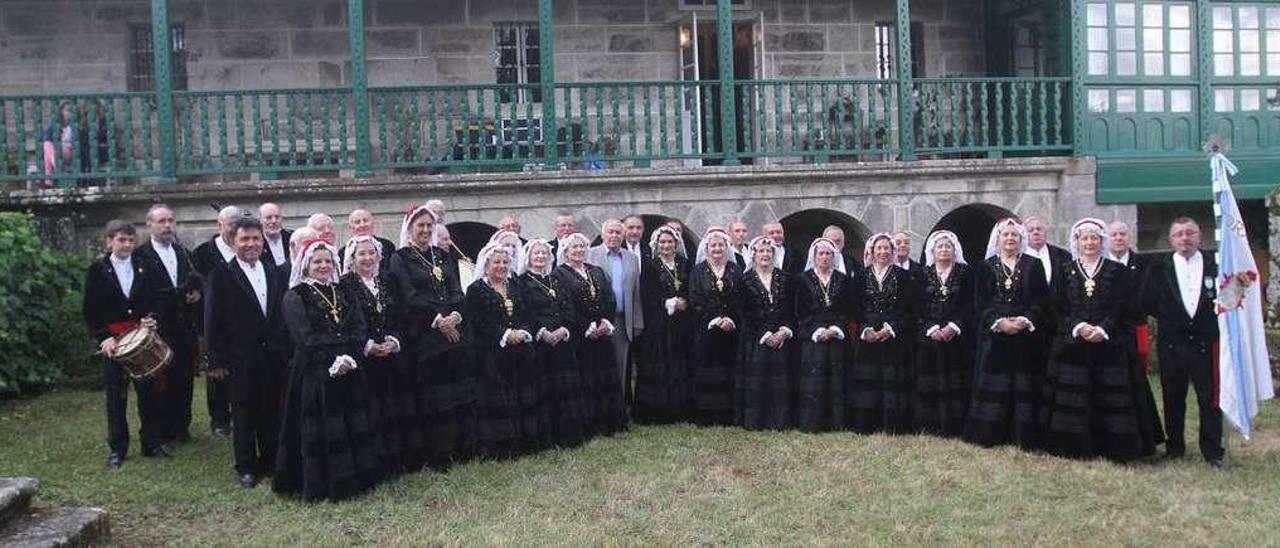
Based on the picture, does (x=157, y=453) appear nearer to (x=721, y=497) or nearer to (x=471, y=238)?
(x=721, y=497)

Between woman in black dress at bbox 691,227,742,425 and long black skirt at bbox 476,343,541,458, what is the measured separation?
1450mm

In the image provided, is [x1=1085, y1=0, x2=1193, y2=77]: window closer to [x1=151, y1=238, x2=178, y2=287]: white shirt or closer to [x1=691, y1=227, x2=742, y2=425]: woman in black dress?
[x1=691, y1=227, x2=742, y2=425]: woman in black dress

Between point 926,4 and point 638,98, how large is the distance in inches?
164

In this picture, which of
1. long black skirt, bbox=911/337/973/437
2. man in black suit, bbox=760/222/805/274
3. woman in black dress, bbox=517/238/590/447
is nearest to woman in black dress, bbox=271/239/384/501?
woman in black dress, bbox=517/238/590/447

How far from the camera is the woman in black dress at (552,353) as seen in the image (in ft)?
26.6

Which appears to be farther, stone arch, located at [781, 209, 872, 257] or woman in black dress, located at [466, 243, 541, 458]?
stone arch, located at [781, 209, 872, 257]

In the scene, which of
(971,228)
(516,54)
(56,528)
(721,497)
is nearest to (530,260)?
(721,497)

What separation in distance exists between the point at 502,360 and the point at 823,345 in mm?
2397

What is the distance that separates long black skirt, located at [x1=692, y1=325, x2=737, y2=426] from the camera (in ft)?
29.3

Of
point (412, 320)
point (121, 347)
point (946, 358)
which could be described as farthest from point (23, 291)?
point (946, 358)

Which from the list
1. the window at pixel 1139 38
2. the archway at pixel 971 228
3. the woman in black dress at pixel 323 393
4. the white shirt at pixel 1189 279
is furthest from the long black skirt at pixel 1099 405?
the archway at pixel 971 228

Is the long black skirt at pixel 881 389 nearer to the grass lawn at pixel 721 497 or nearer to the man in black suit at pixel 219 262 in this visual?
the grass lawn at pixel 721 497

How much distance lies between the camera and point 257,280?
23.7 ft

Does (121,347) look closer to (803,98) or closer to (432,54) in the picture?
(432,54)
